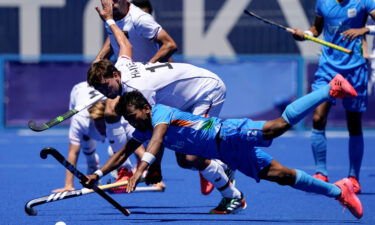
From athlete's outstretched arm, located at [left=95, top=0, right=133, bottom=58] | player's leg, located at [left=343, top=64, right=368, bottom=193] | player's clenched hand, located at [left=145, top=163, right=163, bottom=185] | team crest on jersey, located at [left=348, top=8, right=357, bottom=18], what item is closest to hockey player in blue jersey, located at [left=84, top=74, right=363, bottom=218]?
player's clenched hand, located at [left=145, top=163, right=163, bottom=185]

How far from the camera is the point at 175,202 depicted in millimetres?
7688

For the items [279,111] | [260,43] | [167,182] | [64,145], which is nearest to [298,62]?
[279,111]

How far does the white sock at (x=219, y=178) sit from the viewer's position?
686 cm

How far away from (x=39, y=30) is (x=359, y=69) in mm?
10741

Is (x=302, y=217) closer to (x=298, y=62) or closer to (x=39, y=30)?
(x=298, y=62)

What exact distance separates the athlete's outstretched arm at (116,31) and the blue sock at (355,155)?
217 centimetres

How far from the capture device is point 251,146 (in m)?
6.35

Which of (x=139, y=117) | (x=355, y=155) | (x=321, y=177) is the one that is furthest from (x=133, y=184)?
(x=355, y=155)

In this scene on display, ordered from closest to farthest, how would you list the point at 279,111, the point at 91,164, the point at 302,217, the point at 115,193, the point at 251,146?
1. the point at 251,146
2. the point at 302,217
3. the point at 115,193
4. the point at 91,164
5. the point at 279,111

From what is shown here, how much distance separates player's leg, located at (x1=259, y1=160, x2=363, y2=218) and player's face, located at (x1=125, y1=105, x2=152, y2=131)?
0.79 metres

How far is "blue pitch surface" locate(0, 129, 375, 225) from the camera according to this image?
668cm

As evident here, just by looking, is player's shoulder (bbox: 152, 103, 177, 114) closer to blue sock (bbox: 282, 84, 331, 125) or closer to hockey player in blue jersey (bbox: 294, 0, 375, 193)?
blue sock (bbox: 282, 84, 331, 125)

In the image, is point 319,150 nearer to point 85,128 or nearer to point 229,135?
point 85,128

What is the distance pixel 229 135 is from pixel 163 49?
142 cm
